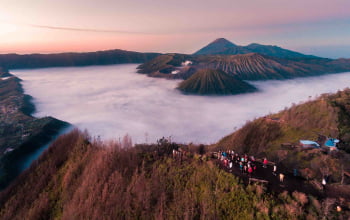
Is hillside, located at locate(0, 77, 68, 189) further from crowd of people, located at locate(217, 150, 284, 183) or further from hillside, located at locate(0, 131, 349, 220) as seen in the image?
crowd of people, located at locate(217, 150, 284, 183)

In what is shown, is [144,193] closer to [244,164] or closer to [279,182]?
[244,164]

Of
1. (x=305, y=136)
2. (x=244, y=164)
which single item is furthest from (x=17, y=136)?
(x=305, y=136)

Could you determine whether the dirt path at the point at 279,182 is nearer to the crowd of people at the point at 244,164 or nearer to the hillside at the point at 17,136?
the crowd of people at the point at 244,164

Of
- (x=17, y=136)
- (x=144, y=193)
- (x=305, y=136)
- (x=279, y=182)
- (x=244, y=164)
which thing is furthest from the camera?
(x=17, y=136)

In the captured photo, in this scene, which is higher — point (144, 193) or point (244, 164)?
point (244, 164)

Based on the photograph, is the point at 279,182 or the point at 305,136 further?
the point at 305,136

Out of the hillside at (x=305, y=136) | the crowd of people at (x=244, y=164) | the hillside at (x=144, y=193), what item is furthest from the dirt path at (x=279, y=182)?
the hillside at (x=305, y=136)

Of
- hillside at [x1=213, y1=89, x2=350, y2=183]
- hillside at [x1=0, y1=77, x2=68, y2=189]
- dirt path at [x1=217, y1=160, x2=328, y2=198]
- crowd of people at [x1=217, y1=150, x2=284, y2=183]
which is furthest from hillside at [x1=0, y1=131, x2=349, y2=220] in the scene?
hillside at [x1=0, y1=77, x2=68, y2=189]
